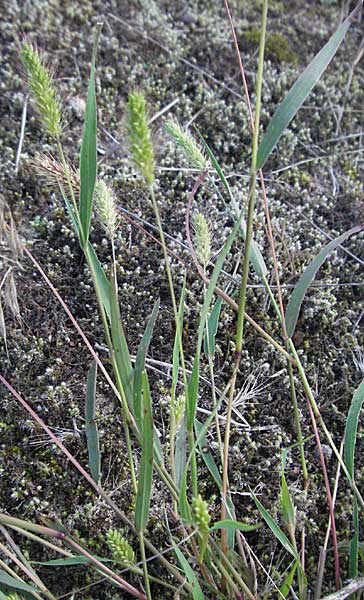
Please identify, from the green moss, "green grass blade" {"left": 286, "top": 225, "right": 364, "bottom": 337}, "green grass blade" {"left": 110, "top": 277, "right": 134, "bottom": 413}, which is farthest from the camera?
the green moss

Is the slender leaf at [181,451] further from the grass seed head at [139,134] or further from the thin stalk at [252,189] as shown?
the grass seed head at [139,134]

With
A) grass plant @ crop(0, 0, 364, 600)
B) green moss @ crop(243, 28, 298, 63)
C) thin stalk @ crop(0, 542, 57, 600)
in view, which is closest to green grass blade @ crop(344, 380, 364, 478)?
grass plant @ crop(0, 0, 364, 600)

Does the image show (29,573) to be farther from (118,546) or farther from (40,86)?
(40,86)

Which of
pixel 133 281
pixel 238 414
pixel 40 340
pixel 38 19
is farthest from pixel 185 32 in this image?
pixel 238 414

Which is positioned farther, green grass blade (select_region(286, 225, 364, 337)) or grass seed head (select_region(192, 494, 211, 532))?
green grass blade (select_region(286, 225, 364, 337))

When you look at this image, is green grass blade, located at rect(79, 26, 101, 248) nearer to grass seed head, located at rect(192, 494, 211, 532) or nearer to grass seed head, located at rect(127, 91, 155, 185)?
grass seed head, located at rect(127, 91, 155, 185)
